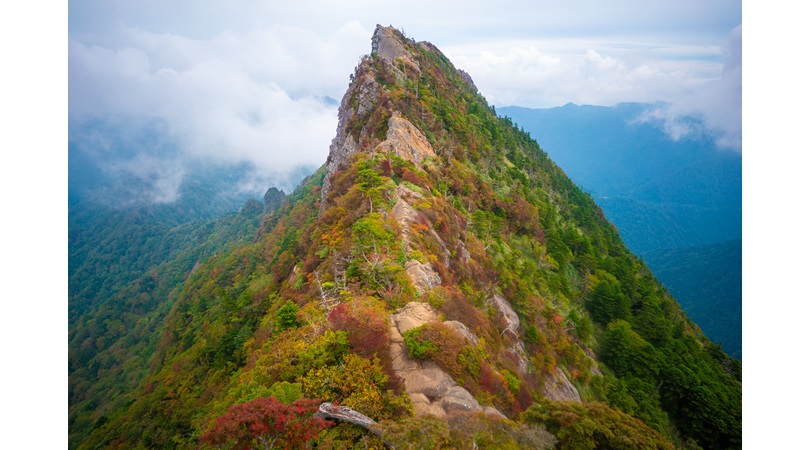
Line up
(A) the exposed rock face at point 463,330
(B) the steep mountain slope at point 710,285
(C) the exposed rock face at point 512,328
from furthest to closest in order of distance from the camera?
(B) the steep mountain slope at point 710,285, (C) the exposed rock face at point 512,328, (A) the exposed rock face at point 463,330

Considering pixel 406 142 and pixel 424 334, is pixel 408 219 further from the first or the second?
pixel 406 142

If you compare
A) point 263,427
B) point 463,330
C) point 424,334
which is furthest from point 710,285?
point 263,427

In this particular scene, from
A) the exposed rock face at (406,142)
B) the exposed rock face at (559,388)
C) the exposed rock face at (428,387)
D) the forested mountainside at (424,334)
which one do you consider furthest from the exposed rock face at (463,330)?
the exposed rock face at (406,142)

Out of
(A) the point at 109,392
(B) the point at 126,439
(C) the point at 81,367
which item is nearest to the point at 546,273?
(B) the point at 126,439

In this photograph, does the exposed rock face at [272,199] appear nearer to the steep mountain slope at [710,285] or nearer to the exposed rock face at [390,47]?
the exposed rock face at [390,47]

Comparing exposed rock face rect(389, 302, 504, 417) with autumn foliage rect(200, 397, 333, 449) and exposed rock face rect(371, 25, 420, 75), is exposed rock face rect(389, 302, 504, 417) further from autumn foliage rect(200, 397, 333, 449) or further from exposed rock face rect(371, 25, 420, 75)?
exposed rock face rect(371, 25, 420, 75)
